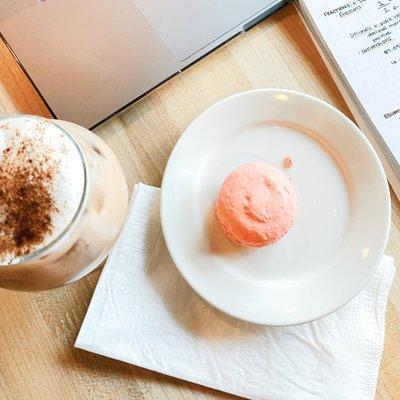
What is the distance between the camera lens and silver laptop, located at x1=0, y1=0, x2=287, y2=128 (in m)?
0.59

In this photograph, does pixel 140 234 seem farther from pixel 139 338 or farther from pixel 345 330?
pixel 345 330

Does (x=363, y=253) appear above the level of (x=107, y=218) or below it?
below

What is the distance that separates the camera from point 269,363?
57cm

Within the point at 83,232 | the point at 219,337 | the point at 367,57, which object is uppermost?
the point at 83,232

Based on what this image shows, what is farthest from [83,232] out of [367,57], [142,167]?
[367,57]

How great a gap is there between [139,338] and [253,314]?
0.14 metres

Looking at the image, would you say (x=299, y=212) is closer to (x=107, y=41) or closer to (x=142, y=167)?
(x=142, y=167)

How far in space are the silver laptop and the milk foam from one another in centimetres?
16

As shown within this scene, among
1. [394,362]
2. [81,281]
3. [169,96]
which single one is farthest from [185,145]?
[394,362]

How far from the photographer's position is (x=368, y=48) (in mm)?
617

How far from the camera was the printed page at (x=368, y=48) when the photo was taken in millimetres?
608

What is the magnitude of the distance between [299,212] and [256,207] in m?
0.07

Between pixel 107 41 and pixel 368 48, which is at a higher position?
pixel 107 41

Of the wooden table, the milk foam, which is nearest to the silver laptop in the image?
the wooden table
